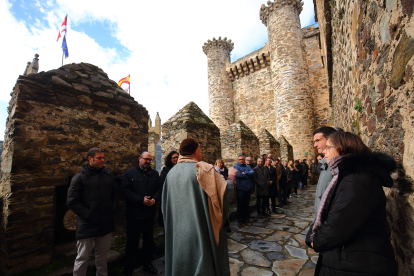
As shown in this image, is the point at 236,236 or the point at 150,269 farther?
the point at 236,236

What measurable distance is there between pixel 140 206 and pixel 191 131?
258 centimetres

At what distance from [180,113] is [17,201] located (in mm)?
3801

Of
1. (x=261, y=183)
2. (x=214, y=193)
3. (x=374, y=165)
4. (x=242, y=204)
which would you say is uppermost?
(x=374, y=165)

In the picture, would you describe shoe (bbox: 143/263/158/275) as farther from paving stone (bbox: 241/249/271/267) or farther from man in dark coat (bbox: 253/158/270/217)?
man in dark coat (bbox: 253/158/270/217)

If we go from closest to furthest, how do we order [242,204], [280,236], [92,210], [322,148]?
1. [322,148]
2. [92,210]
3. [280,236]
4. [242,204]

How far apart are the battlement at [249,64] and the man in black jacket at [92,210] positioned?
18.5 metres

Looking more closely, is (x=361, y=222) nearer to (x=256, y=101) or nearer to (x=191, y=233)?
(x=191, y=233)

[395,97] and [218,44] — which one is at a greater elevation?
[218,44]

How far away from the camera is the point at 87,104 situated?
3.79 metres

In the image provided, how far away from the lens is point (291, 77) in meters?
15.4

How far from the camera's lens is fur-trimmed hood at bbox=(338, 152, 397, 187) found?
49.7 inches

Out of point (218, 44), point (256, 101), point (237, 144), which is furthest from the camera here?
point (218, 44)

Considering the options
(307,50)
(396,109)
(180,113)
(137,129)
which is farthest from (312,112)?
(396,109)

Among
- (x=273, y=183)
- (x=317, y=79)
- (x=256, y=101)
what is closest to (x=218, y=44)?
(x=256, y=101)
